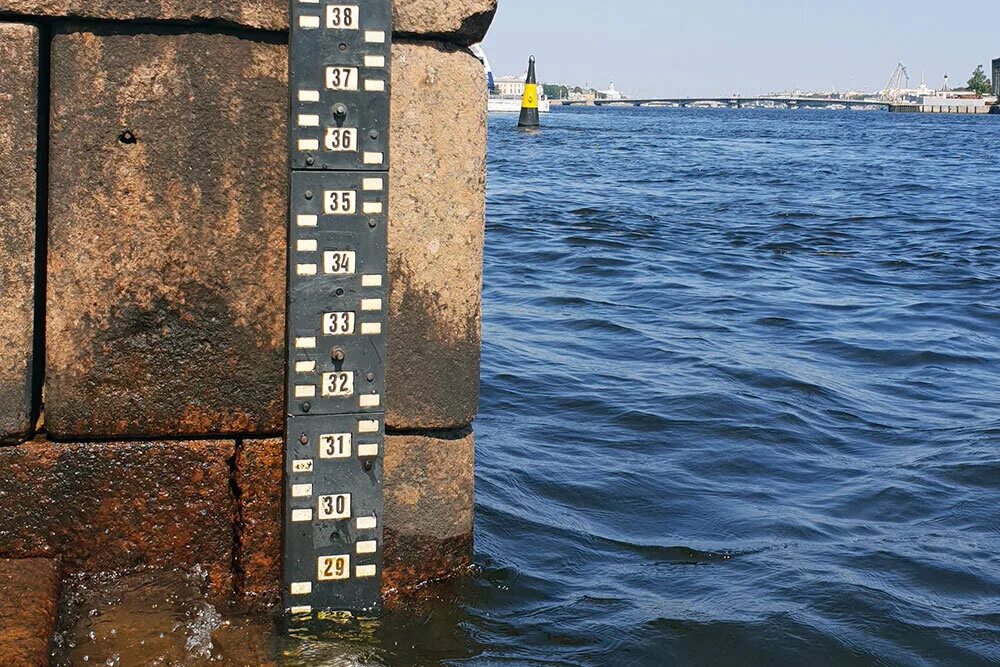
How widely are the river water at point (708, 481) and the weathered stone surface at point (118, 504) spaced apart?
0.31 feet

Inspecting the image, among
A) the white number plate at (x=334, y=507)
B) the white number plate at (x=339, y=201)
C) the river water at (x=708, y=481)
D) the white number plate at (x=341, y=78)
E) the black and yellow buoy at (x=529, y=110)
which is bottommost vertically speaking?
the river water at (x=708, y=481)

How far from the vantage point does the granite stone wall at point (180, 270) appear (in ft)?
9.99

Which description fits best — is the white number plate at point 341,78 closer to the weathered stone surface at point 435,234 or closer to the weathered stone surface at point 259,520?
the weathered stone surface at point 435,234

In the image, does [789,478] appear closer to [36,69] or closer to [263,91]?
[263,91]

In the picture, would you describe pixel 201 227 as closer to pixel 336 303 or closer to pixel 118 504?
pixel 336 303

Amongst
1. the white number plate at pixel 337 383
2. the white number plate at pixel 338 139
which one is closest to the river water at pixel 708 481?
the white number plate at pixel 337 383

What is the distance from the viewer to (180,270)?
10.4ft

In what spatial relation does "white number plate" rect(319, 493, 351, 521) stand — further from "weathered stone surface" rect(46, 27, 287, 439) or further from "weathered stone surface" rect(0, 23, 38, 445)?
"weathered stone surface" rect(0, 23, 38, 445)

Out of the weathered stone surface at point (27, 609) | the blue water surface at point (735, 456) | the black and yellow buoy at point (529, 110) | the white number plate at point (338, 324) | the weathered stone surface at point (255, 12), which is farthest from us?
the black and yellow buoy at point (529, 110)

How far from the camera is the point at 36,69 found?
3004 millimetres

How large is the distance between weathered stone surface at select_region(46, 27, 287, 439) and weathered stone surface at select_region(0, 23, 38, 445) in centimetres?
5

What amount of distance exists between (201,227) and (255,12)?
1.82 ft

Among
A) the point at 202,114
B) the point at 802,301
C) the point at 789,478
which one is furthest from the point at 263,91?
the point at 802,301

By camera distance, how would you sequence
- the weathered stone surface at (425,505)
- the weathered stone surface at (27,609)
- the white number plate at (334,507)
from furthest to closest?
the weathered stone surface at (425,505) < the white number plate at (334,507) < the weathered stone surface at (27,609)
